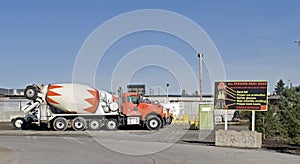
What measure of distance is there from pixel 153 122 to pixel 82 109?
5.58 m

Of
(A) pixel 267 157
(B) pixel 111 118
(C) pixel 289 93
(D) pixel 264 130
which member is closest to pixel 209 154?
(A) pixel 267 157

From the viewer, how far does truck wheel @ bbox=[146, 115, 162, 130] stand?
3638 centimetres

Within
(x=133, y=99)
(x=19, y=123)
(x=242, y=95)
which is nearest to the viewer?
(x=242, y=95)

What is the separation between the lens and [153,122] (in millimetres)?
36406

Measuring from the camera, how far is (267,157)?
17828 millimetres

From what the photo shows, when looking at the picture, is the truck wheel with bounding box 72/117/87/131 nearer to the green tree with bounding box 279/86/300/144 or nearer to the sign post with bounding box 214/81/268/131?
the sign post with bounding box 214/81/268/131

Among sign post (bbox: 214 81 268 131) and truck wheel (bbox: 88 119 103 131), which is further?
truck wheel (bbox: 88 119 103 131)

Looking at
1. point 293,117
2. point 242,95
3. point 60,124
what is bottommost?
point 60,124

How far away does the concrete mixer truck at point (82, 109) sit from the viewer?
118 ft

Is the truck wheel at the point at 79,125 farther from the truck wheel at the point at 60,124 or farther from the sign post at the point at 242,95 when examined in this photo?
the sign post at the point at 242,95

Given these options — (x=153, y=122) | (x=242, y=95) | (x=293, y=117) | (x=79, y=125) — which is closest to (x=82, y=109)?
(x=79, y=125)

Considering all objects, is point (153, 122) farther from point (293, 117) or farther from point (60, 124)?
point (293, 117)

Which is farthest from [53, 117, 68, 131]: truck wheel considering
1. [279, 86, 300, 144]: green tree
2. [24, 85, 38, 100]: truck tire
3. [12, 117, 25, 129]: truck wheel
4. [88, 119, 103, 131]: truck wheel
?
[279, 86, 300, 144]: green tree

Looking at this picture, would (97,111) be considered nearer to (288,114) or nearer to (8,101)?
(288,114)
